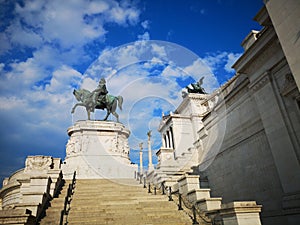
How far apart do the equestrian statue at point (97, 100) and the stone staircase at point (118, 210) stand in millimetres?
13883

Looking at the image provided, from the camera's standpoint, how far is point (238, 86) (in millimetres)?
14242

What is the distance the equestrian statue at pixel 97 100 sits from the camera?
24906 mm

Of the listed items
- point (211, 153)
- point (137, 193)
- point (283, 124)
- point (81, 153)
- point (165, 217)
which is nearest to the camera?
point (165, 217)

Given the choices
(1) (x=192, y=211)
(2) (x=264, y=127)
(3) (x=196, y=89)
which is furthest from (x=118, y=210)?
(3) (x=196, y=89)

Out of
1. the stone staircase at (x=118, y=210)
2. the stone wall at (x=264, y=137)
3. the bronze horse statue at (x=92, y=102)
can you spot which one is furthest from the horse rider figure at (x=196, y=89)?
the stone staircase at (x=118, y=210)

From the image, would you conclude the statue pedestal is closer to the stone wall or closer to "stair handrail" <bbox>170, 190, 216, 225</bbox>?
the stone wall

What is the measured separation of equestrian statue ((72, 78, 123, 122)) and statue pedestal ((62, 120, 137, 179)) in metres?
2.26

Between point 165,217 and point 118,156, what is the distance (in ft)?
46.3

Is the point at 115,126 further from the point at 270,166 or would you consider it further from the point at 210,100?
the point at 210,100

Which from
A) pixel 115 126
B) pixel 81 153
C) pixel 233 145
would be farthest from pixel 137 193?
pixel 115 126

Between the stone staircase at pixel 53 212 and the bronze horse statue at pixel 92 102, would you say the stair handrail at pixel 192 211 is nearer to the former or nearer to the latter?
the stone staircase at pixel 53 212

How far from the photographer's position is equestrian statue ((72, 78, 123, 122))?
81.7 ft

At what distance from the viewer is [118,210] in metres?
9.27

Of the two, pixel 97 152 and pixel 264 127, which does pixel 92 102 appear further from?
pixel 264 127
